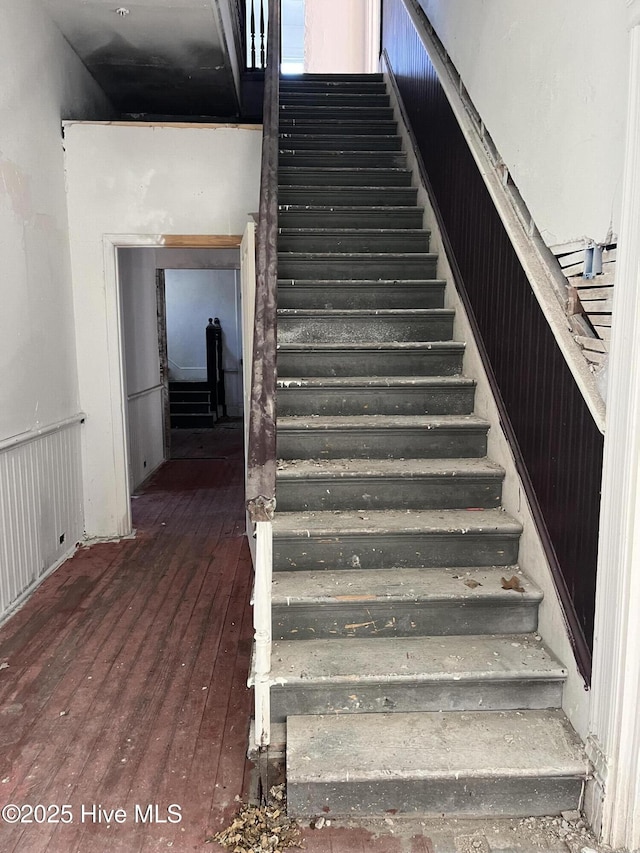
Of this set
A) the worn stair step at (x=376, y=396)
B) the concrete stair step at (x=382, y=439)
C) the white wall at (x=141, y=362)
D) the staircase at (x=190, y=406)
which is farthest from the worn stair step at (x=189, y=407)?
the concrete stair step at (x=382, y=439)

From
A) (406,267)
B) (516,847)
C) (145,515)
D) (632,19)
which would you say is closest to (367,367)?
(406,267)

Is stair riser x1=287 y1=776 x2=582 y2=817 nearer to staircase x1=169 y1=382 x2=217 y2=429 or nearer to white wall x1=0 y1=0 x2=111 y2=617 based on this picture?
white wall x1=0 y1=0 x2=111 y2=617

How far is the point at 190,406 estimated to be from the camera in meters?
9.40

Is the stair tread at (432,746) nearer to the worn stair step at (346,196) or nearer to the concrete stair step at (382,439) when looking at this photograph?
the concrete stair step at (382,439)

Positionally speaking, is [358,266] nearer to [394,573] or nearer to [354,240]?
[354,240]

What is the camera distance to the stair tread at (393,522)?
227 centimetres

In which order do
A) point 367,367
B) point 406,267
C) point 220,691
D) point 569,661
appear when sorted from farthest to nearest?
point 406,267
point 367,367
point 220,691
point 569,661

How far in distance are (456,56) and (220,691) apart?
126 inches

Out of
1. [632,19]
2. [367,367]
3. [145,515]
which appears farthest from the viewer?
[145,515]

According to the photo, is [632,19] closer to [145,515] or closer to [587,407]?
[587,407]

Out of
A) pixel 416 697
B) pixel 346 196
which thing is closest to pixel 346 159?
pixel 346 196

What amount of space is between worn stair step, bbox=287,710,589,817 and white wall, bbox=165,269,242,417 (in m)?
8.70

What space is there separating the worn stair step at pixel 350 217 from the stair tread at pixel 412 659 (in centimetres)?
260

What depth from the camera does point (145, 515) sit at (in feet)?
15.4
